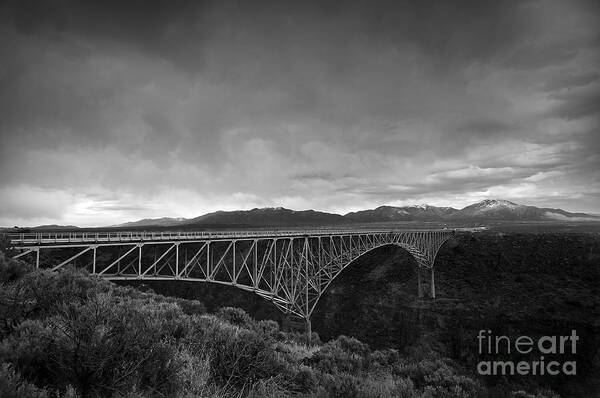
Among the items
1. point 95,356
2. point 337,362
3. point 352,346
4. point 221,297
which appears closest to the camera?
point 95,356

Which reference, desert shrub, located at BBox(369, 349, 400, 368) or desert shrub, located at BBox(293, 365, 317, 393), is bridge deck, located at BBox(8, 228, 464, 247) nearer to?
desert shrub, located at BBox(369, 349, 400, 368)

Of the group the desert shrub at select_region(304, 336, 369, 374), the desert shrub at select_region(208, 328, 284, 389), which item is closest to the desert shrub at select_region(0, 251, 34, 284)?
the desert shrub at select_region(208, 328, 284, 389)

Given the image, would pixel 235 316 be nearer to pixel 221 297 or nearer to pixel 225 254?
pixel 225 254

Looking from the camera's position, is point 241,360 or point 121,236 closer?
point 241,360

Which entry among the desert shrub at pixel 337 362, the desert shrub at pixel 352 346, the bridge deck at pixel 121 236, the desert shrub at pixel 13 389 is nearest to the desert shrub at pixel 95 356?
the desert shrub at pixel 13 389

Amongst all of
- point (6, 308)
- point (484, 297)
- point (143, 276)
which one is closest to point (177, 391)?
point (6, 308)

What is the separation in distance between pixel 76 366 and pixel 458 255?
229 ft

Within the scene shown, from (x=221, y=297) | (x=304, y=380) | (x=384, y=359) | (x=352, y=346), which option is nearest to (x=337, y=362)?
(x=304, y=380)

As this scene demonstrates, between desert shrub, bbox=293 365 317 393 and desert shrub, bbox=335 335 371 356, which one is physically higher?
desert shrub, bbox=293 365 317 393

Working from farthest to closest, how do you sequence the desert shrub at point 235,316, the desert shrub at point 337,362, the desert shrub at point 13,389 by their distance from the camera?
the desert shrub at point 235,316
the desert shrub at point 337,362
the desert shrub at point 13,389

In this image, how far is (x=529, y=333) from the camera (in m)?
38.6

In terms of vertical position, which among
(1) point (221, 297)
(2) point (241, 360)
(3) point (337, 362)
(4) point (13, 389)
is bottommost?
(1) point (221, 297)

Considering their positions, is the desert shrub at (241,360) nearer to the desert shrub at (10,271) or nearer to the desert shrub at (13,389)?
the desert shrub at (13,389)

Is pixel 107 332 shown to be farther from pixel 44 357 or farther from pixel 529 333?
pixel 529 333
